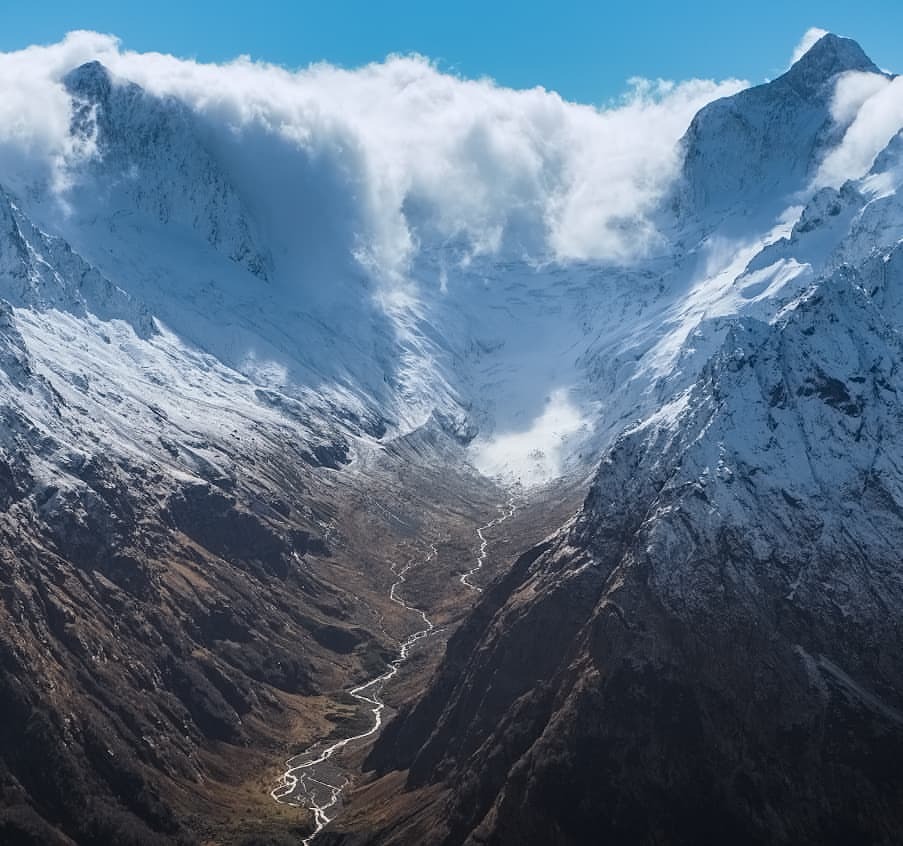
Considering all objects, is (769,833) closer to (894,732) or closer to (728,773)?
(728,773)

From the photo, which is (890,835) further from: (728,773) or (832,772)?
(728,773)

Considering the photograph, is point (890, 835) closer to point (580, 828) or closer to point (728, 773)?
point (728, 773)

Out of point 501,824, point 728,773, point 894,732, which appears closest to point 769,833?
point 728,773

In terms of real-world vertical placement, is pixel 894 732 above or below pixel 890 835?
above

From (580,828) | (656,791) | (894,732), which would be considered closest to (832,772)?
(894,732)

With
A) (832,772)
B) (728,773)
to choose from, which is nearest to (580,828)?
(728,773)

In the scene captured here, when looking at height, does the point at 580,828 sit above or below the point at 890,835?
above

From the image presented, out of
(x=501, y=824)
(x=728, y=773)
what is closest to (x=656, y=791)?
(x=728, y=773)
